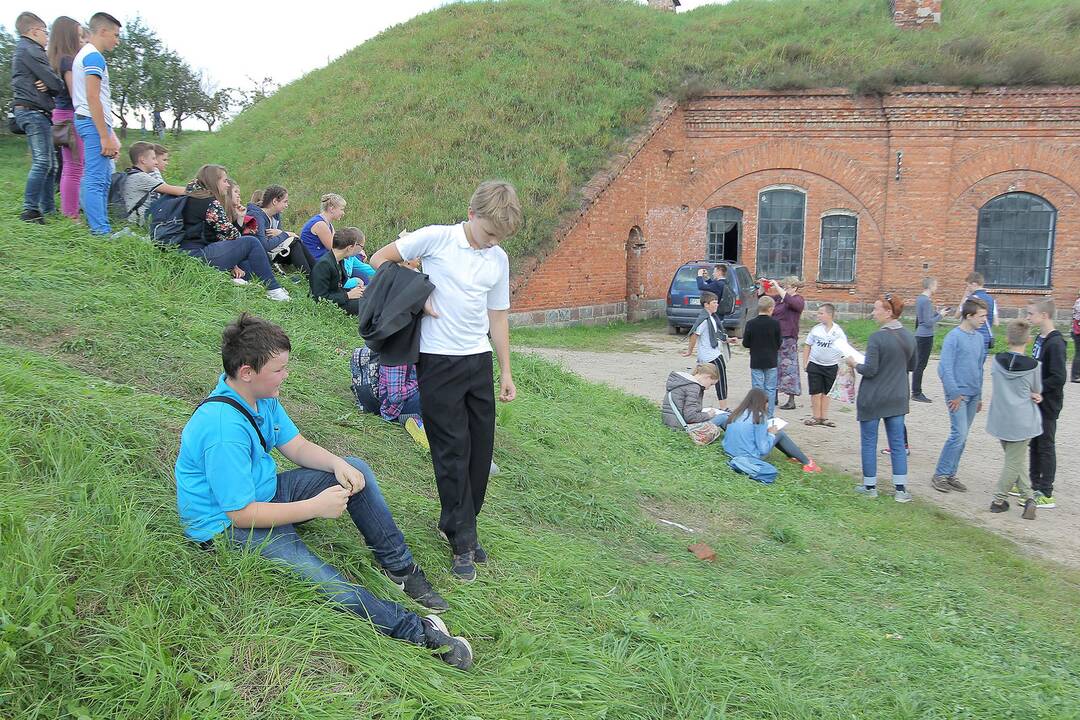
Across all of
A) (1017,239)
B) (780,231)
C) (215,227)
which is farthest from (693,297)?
(215,227)

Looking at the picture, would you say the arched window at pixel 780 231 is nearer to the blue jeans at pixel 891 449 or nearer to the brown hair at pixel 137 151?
the blue jeans at pixel 891 449

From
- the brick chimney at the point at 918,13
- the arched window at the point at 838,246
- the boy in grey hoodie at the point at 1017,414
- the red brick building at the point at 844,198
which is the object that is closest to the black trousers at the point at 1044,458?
the boy in grey hoodie at the point at 1017,414

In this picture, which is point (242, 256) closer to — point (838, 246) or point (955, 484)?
point (955, 484)

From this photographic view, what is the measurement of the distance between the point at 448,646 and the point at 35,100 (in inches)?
285

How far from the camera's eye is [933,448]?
9859mm

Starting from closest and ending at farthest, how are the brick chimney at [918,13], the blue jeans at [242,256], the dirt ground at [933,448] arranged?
the dirt ground at [933,448]
the blue jeans at [242,256]
the brick chimney at [918,13]

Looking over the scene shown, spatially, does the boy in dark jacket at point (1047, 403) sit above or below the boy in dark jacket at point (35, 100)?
below

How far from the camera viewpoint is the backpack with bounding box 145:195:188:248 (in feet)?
25.7

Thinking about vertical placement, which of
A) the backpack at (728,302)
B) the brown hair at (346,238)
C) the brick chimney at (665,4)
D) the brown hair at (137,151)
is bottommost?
the backpack at (728,302)

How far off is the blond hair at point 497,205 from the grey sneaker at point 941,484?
6.51 m

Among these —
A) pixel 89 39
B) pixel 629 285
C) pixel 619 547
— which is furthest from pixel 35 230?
pixel 629 285

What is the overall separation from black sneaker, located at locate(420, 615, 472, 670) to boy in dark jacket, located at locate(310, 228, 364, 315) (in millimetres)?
5836

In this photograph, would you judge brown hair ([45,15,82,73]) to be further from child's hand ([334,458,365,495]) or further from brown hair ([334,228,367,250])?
child's hand ([334,458,365,495])

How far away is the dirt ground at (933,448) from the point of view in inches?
288
